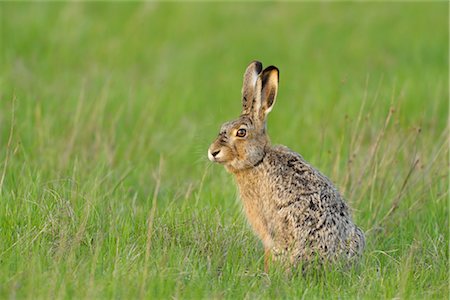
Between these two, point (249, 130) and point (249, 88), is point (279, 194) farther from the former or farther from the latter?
point (249, 88)

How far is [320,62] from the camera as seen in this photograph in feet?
43.0

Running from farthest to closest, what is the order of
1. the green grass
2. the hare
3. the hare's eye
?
the hare's eye, the hare, the green grass

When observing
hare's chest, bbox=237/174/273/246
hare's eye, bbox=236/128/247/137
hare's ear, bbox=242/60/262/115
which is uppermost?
hare's ear, bbox=242/60/262/115

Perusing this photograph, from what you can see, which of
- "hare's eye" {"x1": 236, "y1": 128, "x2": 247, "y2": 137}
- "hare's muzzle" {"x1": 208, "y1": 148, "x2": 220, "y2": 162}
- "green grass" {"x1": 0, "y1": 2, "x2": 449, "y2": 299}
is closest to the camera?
"green grass" {"x1": 0, "y1": 2, "x2": 449, "y2": 299}

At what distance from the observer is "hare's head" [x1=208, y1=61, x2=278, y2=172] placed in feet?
21.7

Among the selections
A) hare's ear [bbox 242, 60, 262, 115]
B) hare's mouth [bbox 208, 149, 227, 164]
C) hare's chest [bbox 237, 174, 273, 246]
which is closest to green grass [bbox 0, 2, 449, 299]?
hare's chest [bbox 237, 174, 273, 246]

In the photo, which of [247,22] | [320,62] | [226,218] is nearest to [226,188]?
[226,218]

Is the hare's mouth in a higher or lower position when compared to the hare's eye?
lower

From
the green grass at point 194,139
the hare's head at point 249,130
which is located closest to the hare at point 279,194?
the hare's head at point 249,130

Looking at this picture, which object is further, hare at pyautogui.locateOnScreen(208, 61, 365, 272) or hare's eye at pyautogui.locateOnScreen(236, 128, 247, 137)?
hare's eye at pyautogui.locateOnScreen(236, 128, 247, 137)

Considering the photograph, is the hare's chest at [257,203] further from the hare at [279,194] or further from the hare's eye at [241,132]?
the hare's eye at [241,132]

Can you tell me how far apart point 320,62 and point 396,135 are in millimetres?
4903

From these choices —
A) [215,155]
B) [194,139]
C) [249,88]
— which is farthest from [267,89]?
[194,139]

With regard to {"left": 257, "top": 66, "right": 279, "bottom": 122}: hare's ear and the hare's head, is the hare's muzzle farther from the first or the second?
{"left": 257, "top": 66, "right": 279, "bottom": 122}: hare's ear
